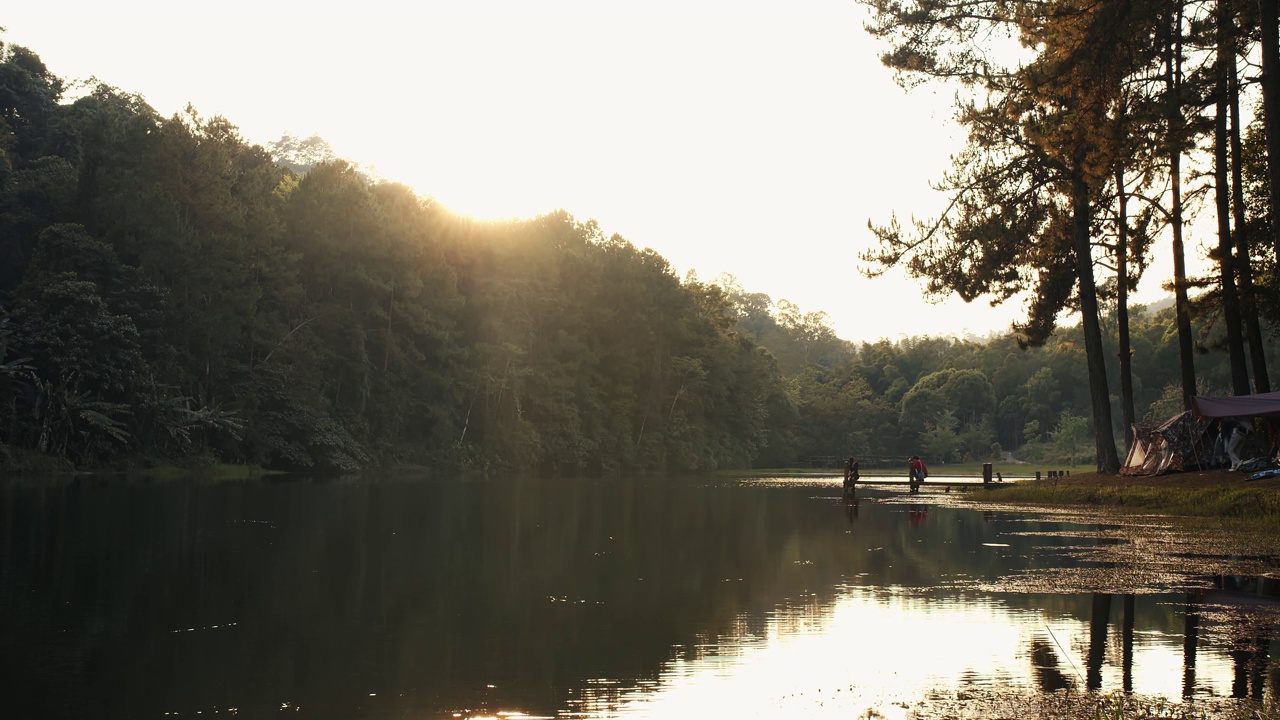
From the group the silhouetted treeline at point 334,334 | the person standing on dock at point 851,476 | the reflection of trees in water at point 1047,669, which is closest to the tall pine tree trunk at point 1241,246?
the person standing on dock at point 851,476

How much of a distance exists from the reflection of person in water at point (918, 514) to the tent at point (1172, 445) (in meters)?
5.74

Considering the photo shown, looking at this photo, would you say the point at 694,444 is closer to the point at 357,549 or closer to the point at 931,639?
the point at 357,549

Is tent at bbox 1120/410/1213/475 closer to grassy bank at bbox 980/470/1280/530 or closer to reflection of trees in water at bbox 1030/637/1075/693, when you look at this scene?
grassy bank at bbox 980/470/1280/530

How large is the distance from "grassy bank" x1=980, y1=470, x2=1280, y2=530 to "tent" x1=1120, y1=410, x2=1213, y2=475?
475mm

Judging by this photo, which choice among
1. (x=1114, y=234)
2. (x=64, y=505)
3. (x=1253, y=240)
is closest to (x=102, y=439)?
(x=64, y=505)

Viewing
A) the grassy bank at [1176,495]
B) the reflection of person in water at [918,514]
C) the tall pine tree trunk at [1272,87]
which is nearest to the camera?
the tall pine tree trunk at [1272,87]

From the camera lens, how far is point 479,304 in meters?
66.9

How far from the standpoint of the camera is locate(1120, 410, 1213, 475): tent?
90.3 feet

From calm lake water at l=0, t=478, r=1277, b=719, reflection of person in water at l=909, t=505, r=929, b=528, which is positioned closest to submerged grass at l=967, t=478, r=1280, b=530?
reflection of person in water at l=909, t=505, r=929, b=528

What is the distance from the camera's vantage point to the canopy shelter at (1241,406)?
2462 cm

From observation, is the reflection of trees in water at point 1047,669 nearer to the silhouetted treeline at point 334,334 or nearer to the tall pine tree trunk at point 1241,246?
the tall pine tree trunk at point 1241,246

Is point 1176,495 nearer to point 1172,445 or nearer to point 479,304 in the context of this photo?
point 1172,445

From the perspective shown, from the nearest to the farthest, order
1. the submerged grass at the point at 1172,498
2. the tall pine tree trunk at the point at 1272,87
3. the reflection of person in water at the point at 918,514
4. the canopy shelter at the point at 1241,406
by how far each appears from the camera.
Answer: the tall pine tree trunk at the point at 1272,87 < the submerged grass at the point at 1172,498 < the reflection of person in water at the point at 918,514 < the canopy shelter at the point at 1241,406

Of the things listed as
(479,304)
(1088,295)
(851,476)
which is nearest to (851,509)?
(1088,295)
